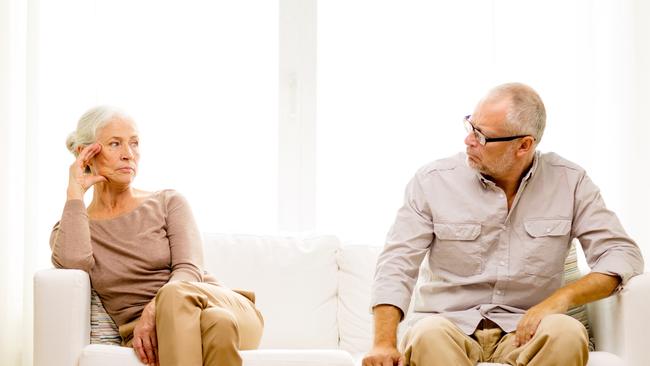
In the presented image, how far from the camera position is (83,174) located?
2977 millimetres

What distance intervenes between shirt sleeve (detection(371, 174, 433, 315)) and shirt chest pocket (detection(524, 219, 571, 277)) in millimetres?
298

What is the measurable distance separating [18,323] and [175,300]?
4.80 feet

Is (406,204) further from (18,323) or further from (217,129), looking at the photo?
(18,323)

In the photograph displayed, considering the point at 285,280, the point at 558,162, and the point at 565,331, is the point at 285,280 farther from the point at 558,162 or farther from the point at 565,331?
the point at 565,331

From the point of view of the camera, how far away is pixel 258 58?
13.0 feet

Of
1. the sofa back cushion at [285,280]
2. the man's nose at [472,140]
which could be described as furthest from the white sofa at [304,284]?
the man's nose at [472,140]

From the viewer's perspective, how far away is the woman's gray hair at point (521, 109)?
2.78 meters

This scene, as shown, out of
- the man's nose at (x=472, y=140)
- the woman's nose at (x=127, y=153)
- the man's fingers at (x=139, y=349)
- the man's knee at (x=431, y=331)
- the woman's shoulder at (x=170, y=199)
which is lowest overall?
the man's fingers at (x=139, y=349)

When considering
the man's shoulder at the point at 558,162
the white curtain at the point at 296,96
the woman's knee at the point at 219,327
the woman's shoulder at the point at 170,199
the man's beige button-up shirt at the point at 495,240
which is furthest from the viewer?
the white curtain at the point at 296,96

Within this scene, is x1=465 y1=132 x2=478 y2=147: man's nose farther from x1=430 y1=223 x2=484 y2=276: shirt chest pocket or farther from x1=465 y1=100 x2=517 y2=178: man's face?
x1=430 y1=223 x2=484 y2=276: shirt chest pocket

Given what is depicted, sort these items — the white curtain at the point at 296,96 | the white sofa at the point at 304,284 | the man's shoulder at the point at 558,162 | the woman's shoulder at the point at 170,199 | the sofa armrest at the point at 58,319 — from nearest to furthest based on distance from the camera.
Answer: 1. the sofa armrest at the point at 58,319
2. the man's shoulder at the point at 558,162
3. the woman's shoulder at the point at 170,199
4. the white sofa at the point at 304,284
5. the white curtain at the point at 296,96

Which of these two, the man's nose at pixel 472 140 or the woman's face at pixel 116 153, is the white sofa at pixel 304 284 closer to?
the woman's face at pixel 116 153

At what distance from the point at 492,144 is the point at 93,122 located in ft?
4.14

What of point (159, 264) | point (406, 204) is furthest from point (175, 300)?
point (406, 204)
